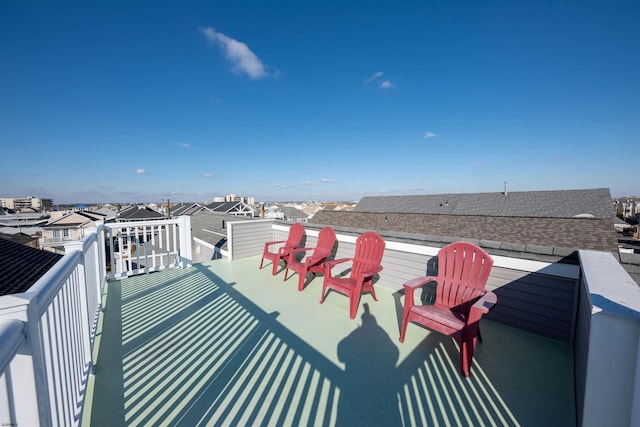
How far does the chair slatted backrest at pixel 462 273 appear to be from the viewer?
2201mm

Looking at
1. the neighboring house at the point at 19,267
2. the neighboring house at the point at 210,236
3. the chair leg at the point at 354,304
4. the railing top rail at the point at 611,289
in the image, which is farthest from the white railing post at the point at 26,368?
the neighboring house at the point at 210,236

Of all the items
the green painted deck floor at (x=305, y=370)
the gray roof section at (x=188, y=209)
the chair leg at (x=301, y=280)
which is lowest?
the gray roof section at (x=188, y=209)

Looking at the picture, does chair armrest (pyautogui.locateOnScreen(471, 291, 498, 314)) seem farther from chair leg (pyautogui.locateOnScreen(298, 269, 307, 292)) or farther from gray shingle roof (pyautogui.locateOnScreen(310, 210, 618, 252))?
chair leg (pyautogui.locateOnScreen(298, 269, 307, 292))

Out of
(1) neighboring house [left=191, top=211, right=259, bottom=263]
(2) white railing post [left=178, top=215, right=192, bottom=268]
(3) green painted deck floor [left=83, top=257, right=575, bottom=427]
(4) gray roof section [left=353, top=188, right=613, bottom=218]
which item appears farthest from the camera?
(4) gray roof section [left=353, top=188, right=613, bottom=218]

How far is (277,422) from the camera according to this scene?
140 centimetres

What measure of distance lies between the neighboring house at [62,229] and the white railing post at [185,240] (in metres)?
22.2

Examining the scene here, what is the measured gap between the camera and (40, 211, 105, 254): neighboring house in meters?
19.0

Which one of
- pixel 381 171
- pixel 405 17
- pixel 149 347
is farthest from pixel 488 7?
pixel 381 171

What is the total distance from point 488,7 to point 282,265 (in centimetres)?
736

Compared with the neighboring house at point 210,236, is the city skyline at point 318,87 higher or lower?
higher

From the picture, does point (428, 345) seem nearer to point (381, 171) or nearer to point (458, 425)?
point (458, 425)

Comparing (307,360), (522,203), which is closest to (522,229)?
(307,360)

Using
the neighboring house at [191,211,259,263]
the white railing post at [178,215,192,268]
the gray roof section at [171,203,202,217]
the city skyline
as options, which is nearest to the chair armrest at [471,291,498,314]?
the white railing post at [178,215,192,268]

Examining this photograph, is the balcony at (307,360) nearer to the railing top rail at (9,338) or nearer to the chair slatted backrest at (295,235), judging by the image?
the railing top rail at (9,338)
